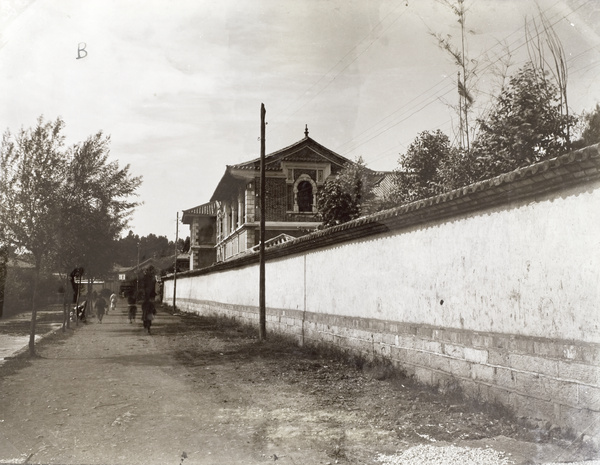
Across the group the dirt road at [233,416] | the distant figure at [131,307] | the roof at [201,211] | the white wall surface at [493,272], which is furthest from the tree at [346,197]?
the roof at [201,211]

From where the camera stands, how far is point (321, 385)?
8141 millimetres

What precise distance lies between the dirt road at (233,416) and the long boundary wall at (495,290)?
407 millimetres

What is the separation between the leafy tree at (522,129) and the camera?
1344 centimetres

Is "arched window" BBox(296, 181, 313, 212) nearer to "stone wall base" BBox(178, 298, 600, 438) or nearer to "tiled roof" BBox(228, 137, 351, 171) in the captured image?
"tiled roof" BBox(228, 137, 351, 171)

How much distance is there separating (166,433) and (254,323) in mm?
12262

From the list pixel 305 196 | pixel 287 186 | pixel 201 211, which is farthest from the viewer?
pixel 201 211

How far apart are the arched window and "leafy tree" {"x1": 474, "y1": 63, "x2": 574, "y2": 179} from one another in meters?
14.7

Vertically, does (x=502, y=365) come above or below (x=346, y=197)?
below

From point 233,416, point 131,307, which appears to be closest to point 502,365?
point 233,416

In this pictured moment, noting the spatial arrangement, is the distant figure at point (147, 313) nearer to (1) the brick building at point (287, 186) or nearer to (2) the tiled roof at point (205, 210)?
(1) the brick building at point (287, 186)

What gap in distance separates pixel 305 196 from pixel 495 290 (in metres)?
23.0

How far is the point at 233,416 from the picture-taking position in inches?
245

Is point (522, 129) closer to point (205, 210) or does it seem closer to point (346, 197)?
point (346, 197)

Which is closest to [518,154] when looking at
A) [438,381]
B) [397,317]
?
[397,317]
